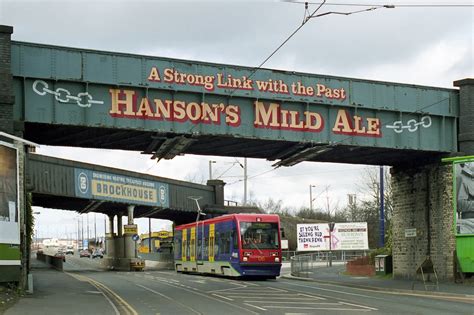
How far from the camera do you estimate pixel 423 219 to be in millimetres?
30078

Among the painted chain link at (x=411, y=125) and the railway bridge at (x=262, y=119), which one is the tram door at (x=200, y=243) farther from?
the painted chain link at (x=411, y=125)

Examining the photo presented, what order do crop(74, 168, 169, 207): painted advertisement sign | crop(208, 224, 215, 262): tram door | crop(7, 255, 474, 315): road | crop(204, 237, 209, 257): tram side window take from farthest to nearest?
crop(74, 168, 169, 207): painted advertisement sign → crop(204, 237, 209, 257): tram side window → crop(208, 224, 215, 262): tram door → crop(7, 255, 474, 315): road

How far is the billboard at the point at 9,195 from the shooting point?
797 inches

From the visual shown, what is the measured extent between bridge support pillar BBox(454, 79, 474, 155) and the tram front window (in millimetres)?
10249

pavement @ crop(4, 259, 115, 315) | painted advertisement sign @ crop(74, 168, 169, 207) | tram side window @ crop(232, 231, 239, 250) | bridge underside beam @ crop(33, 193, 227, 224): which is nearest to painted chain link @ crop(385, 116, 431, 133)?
tram side window @ crop(232, 231, 239, 250)

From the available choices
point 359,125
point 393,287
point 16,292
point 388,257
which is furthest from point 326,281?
point 16,292

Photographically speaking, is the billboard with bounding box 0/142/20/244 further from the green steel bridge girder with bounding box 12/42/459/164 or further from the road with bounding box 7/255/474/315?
the road with bounding box 7/255/474/315

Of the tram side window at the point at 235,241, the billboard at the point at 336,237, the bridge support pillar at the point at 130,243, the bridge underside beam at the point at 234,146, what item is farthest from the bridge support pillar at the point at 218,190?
the bridge underside beam at the point at 234,146

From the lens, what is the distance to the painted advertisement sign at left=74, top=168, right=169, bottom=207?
51.1m

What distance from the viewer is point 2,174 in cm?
2052

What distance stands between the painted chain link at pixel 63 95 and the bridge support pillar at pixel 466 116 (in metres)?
16.0

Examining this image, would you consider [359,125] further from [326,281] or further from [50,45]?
[50,45]

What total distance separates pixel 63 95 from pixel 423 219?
677 inches

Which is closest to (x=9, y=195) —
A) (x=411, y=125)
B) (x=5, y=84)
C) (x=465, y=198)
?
(x=5, y=84)
